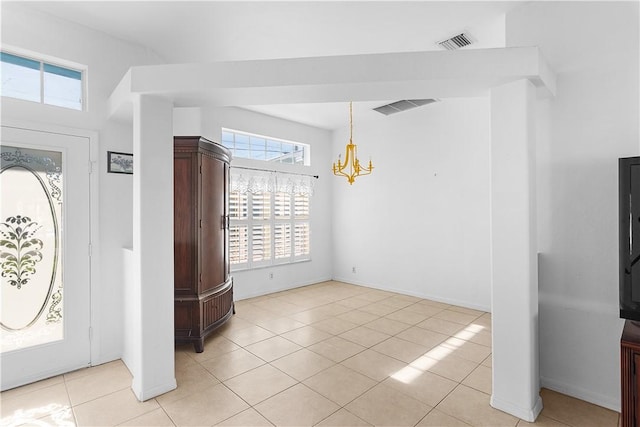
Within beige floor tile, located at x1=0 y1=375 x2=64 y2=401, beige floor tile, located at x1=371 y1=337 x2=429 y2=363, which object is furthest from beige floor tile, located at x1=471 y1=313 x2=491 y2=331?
beige floor tile, located at x1=0 y1=375 x2=64 y2=401

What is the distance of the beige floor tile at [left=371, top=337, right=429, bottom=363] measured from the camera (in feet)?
10.2

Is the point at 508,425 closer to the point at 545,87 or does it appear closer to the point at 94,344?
the point at 545,87

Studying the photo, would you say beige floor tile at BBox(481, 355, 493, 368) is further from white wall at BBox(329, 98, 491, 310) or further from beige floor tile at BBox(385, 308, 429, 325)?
white wall at BBox(329, 98, 491, 310)

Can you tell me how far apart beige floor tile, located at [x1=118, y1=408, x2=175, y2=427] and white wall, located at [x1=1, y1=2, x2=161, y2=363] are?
1.17 m

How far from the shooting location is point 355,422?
212 cm

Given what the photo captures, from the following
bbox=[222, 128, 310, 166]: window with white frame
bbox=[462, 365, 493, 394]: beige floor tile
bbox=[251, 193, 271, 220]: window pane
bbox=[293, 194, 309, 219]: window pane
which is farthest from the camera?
bbox=[293, 194, 309, 219]: window pane

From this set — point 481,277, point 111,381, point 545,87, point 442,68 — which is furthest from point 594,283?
point 111,381

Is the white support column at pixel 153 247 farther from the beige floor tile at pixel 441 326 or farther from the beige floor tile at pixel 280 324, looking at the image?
the beige floor tile at pixel 441 326

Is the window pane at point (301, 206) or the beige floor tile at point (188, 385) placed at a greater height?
the window pane at point (301, 206)

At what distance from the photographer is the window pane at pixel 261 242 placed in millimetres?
5297

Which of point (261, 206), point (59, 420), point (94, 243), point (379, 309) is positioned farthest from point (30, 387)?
point (379, 309)

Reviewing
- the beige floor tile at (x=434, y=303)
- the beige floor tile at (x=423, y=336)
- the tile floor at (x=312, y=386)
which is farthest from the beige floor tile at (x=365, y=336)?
the beige floor tile at (x=434, y=303)

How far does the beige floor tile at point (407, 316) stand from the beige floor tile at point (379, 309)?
0.10 m

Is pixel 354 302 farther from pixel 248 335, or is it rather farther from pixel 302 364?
pixel 302 364
